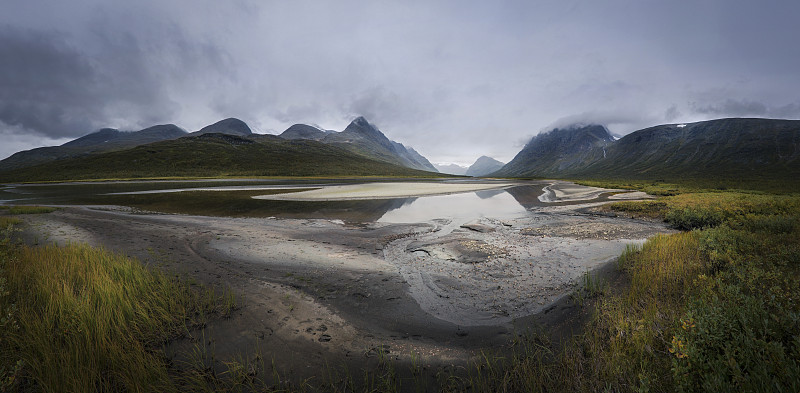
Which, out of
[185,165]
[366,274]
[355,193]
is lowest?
[366,274]

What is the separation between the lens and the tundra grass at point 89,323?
13.0 feet

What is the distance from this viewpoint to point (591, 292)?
25.1ft

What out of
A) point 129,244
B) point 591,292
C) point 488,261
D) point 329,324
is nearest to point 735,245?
point 591,292

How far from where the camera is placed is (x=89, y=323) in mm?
4961

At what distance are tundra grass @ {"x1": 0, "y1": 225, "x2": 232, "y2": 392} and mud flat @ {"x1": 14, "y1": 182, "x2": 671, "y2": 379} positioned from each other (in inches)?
32.4

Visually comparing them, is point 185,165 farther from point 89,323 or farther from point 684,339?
point 684,339

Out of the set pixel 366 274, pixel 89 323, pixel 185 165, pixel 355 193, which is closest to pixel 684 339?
pixel 366 274

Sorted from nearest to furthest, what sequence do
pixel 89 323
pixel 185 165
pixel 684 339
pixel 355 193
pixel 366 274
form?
pixel 684 339, pixel 89 323, pixel 366 274, pixel 355 193, pixel 185 165

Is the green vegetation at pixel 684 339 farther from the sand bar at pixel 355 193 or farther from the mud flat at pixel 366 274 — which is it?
the sand bar at pixel 355 193

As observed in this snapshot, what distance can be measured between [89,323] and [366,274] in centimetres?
637

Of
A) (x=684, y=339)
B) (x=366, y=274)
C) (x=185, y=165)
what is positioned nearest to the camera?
(x=684, y=339)

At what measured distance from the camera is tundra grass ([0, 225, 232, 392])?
395cm

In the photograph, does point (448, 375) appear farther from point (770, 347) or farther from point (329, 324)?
point (770, 347)

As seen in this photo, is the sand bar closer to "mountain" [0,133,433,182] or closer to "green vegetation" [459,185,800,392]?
"green vegetation" [459,185,800,392]
